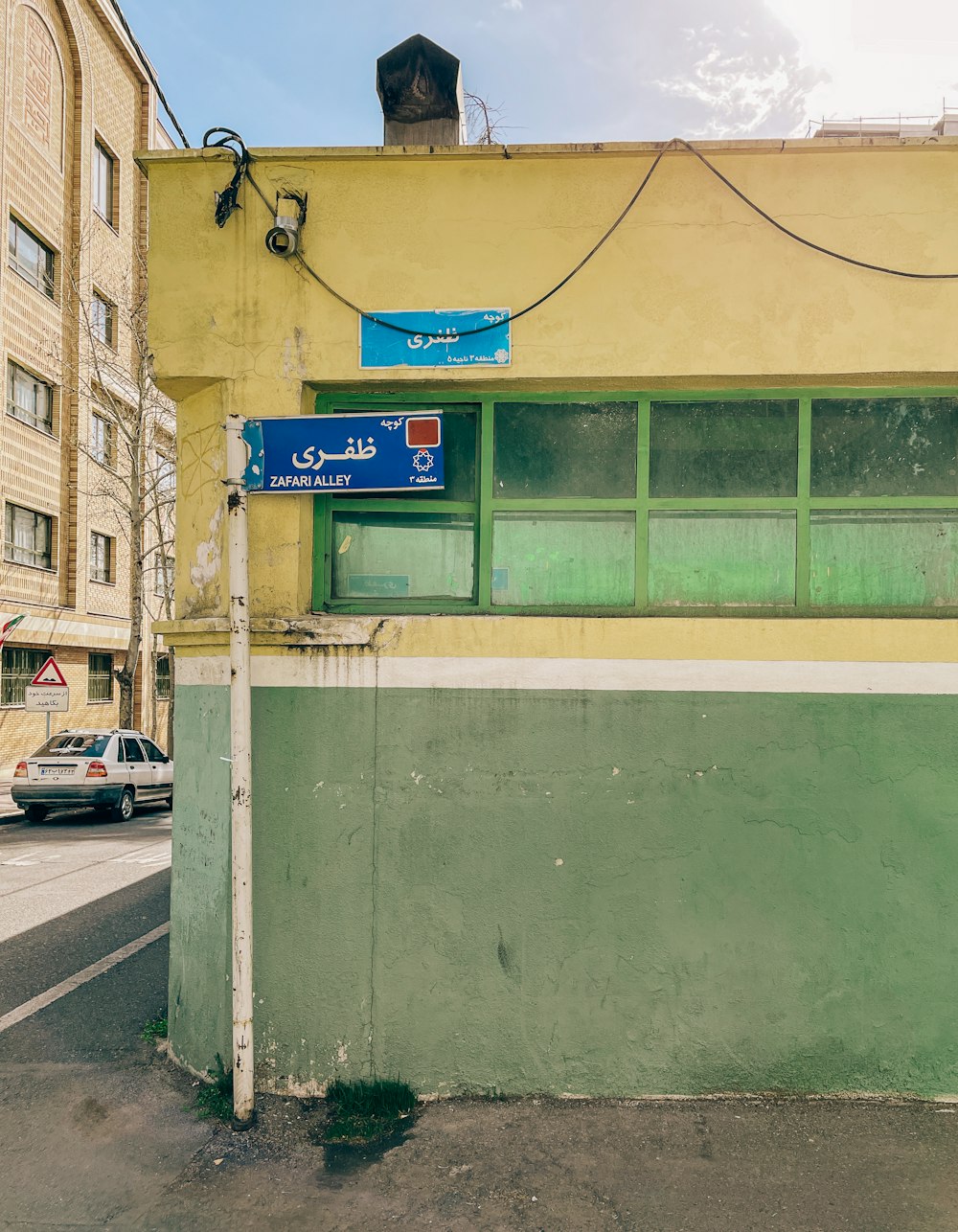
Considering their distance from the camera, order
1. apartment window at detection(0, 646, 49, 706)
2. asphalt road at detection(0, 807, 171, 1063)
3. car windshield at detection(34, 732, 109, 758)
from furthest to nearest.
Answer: apartment window at detection(0, 646, 49, 706)
car windshield at detection(34, 732, 109, 758)
asphalt road at detection(0, 807, 171, 1063)

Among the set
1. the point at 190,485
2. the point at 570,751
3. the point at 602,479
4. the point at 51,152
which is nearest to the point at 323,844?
the point at 570,751

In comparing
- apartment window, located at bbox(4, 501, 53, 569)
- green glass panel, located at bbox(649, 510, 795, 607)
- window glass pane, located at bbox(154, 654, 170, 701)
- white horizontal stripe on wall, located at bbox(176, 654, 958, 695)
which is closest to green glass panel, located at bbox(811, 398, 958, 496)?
green glass panel, located at bbox(649, 510, 795, 607)

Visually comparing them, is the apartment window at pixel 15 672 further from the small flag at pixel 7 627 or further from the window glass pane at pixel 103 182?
the window glass pane at pixel 103 182

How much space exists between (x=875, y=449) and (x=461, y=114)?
3275 mm

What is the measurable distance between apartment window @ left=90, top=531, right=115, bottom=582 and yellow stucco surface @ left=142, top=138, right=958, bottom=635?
24.0 meters

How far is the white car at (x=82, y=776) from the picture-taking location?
1522 centimetres

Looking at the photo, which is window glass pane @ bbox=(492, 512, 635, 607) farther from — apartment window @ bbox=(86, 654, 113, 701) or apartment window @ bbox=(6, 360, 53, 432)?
apartment window @ bbox=(86, 654, 113, 701)

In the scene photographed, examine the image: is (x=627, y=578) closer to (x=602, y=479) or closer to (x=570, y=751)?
(x=602, y=479)

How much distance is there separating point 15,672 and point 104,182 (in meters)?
15.9

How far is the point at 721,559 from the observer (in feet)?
15.3

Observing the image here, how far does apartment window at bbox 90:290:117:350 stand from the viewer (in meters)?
26.0

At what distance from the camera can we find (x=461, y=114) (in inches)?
214

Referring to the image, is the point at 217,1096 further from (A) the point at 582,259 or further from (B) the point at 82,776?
(B) the point at 82,776

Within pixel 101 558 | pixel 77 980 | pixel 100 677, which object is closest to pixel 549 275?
pixel 77 980
